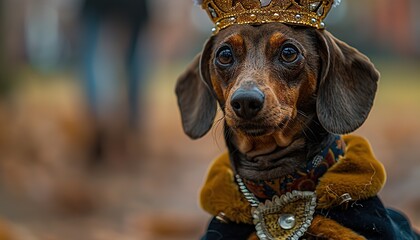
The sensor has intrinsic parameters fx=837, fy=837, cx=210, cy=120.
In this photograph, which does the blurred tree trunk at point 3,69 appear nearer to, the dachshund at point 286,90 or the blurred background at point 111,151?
the blurred background at point 111,151

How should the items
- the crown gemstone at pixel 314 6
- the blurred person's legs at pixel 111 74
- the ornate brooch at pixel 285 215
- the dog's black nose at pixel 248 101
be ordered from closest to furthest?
the dog's black nose at pixel 248 101 → the ornate brooch at pixel 285 215 → the crown gemstone at pixel 314 6 → the blurred person's legs at pixel 111 74

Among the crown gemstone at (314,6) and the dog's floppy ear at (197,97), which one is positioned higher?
the dog's floppy ear at (197,97)

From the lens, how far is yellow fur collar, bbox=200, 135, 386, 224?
3.01m

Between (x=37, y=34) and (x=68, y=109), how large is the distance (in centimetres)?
1170

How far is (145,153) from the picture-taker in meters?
7.97

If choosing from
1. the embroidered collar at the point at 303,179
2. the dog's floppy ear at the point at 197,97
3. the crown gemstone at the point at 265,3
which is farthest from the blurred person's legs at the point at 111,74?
the embroidered collar at the point at 303,179

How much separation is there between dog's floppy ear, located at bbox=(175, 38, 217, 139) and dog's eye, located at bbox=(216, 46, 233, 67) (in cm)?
16

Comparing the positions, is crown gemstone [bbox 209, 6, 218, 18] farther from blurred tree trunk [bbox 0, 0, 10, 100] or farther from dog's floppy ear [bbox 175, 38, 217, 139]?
blurred tree trunk [bbox 0, 0, 10, 100]

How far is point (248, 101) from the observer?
115 inches

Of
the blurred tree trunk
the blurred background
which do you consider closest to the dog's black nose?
the blurred background

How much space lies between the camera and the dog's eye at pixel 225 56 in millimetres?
3210

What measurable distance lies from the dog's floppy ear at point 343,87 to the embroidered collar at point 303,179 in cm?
9

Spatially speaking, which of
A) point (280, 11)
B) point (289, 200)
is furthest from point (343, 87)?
point (289, 200)

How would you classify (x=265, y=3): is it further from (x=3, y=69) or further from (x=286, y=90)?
(x=3, y=69)
